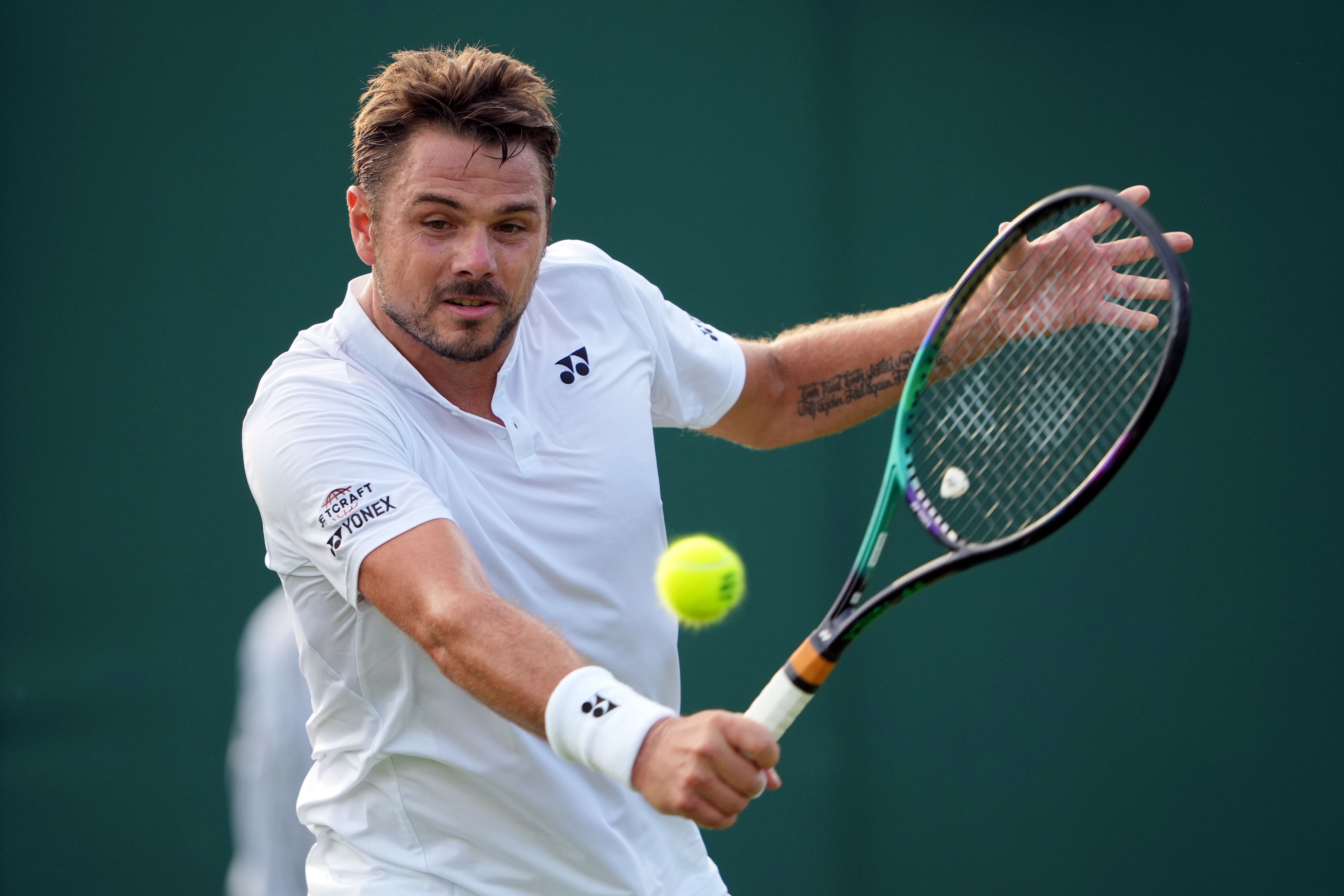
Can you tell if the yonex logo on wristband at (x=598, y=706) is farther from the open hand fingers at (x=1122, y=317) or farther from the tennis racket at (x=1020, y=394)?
the open hand fingers at (x=1122, y=317)

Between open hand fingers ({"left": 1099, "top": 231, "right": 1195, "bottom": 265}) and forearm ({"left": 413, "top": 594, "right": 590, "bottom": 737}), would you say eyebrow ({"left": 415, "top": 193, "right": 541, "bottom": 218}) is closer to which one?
forearm ({"left": 413, "top": 594, "right": 590, "bottom": 737})

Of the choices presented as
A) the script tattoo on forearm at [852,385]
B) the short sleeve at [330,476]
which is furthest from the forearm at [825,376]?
the short sleeve at [330,476]

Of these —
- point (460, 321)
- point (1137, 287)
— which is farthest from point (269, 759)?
point (1137, 287)

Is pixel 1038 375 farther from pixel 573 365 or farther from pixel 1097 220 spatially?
pixel 573 365

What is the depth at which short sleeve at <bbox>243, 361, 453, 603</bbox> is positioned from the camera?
1711mm

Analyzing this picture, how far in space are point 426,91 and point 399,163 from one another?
123 mm

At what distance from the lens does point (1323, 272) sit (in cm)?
327

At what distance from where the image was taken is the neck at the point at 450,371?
6.89 ft

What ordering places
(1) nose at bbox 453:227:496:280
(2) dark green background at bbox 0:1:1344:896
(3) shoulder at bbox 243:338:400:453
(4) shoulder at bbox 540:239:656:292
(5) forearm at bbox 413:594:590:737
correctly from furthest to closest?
(2) dark green background at bbox 0:1:1344:896
(4) shoulder at bbox 540:239:656:292
(1) nose at bbox 453:227:496:280
(3) shoulder at bbox 243:338:400:453
(5) forearm at bbox 413:594:590:737

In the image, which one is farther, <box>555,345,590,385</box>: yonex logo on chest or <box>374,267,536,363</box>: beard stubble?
<box>555,345,590,385</box>: yonex logo on chest

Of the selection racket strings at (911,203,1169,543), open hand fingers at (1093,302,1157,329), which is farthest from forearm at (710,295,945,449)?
open hand fingers at (1093,302,1157,329)

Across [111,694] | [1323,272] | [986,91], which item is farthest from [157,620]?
[1323,272]

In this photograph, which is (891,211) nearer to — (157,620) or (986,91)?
(986,91)

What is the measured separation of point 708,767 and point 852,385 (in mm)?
1253
